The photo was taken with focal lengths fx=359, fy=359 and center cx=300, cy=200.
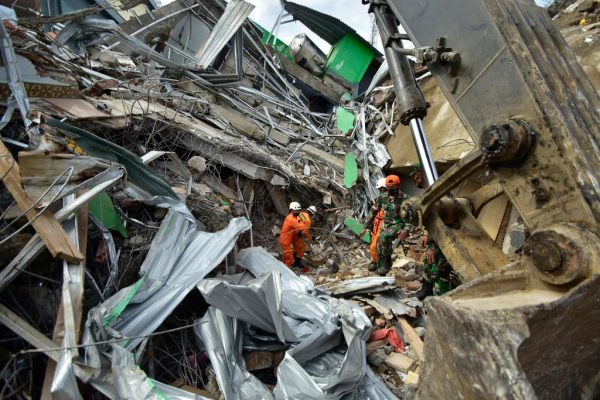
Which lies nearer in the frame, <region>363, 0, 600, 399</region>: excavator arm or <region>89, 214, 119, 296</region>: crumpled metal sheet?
<region>363, 0, 600, 399</region>: excavator arm

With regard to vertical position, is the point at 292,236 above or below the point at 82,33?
below

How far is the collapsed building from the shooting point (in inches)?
92.5

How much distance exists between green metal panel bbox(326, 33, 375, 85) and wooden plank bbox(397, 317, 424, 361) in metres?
10.6

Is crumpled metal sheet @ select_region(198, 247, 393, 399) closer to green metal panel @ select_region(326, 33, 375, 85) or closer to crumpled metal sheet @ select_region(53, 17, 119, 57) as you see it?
crumpled metal sheet @ select_region(53, 17, 119, 57)

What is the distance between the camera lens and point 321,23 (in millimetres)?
12180

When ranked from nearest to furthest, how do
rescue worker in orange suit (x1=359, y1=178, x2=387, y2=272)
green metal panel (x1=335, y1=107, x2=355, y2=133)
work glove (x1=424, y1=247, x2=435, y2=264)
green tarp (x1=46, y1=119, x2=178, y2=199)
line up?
1. green tarp (x1=46, y1=119, x2=178, y2=199)
2. work glove (x1=424, y1=247, x2=435, y2=264)
3. rescue worker in orange suit (x1=359, y1=178, x2=387, y2=272)
4. green metal panel (x1=335, y1=107, x2=355, y2=133)

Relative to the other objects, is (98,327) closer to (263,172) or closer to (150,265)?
(150,265)

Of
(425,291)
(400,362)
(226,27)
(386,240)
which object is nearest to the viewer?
(400,362)

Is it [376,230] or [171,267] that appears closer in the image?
[171,267]

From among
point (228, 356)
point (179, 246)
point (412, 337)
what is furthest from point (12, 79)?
point (412, 337)

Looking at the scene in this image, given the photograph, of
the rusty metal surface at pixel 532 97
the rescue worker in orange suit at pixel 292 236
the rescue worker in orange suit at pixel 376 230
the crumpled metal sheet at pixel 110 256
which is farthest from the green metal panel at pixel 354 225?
the rusty metal surface at pixel 532 97

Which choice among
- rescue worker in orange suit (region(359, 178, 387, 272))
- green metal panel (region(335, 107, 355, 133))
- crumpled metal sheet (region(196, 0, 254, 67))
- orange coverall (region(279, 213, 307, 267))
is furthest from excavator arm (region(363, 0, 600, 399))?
Answer: crumpled metal sheet (region(196, 0, 254, 67))

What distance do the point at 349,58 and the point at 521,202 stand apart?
12.5 meters

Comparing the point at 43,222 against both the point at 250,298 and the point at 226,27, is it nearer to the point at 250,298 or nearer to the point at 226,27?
the point at 250,298
